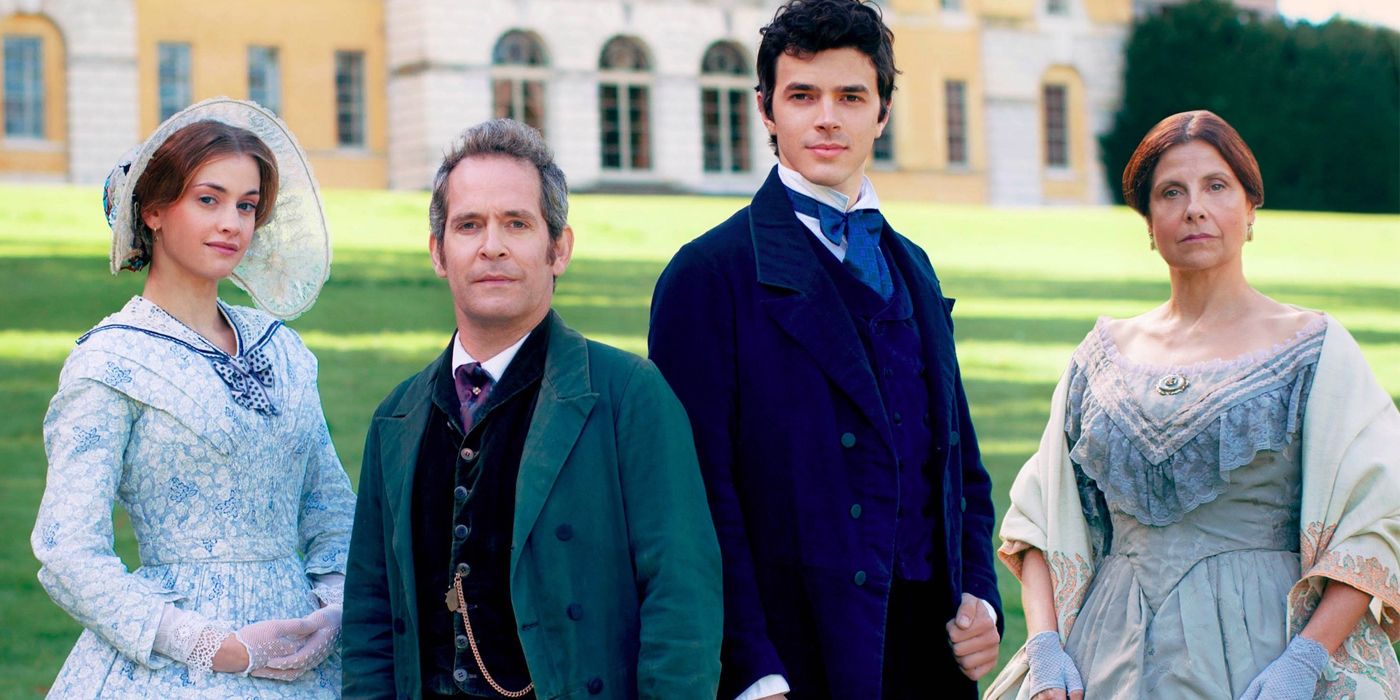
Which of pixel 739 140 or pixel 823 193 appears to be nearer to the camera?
pixel 823 193

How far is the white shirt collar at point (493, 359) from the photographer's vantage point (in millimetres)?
2898

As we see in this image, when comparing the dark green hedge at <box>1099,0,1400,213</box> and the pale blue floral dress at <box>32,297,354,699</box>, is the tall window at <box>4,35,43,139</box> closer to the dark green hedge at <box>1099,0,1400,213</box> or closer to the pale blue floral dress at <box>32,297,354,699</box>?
the dark green hedge at <box>1099,0,1400,213</box>

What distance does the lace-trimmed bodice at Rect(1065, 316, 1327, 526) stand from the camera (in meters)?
3.26

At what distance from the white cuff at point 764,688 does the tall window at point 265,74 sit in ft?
86.3

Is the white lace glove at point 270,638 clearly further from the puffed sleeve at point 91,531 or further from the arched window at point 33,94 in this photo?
the arched window at point 33,94

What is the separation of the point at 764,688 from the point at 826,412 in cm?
52

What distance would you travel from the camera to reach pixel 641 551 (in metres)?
2.74

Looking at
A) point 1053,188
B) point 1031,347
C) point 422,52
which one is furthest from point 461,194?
point 1053,188

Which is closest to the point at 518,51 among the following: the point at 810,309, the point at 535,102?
the point at 535,102

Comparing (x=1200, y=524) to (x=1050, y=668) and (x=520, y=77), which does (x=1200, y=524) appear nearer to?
(x=1050, y=668)

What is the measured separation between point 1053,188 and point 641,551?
34.4 m

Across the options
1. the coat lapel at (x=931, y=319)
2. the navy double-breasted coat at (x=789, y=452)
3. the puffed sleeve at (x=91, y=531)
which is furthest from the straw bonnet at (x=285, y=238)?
the coat lapel at (x=931, y=319)

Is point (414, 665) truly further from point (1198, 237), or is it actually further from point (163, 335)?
point (1198, 237)

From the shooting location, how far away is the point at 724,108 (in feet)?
107
